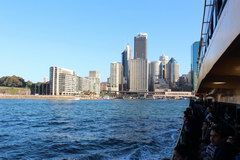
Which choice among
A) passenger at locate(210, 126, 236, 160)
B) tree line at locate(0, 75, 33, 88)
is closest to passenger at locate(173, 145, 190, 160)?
passenger at locate(210, 126, 236, 160)

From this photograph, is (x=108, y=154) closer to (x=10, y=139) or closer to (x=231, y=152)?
A: (x=10, y=139)

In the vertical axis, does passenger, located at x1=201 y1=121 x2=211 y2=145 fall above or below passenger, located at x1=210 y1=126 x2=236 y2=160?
below

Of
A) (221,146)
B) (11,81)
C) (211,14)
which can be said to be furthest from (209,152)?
(11,81)

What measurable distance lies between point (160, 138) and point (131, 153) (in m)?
5.14

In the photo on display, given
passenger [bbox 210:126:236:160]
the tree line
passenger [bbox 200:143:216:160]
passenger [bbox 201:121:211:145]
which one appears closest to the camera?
passenger [bbox 210:126:236:160]

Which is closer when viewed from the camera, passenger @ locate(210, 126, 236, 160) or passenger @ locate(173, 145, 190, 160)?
passenger @ locate(210, 126, 236, 160)

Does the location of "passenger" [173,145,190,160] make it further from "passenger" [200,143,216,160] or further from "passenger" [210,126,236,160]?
"passenger" [200,143,216,160]

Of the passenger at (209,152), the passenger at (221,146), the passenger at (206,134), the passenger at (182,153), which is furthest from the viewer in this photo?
the passenger at (206,134)

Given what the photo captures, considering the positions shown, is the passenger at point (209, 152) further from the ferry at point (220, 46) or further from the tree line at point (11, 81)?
the tree line at point (11, 81)

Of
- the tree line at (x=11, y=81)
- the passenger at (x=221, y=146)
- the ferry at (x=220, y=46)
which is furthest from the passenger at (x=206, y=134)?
the tree line at (x=11, y=81)

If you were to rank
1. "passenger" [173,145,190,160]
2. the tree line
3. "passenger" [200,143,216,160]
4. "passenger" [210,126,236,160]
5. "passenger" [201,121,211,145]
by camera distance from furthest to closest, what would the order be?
the tree line < "passenger" [201,121,211,145] < "passenger" [200,143,216,160] < "passenger" [173,145,190,160] < "passenger" [210,126,236,160]

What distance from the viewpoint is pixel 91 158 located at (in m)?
12.3

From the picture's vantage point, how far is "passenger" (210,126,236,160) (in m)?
3.38

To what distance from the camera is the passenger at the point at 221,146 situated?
3.38m
